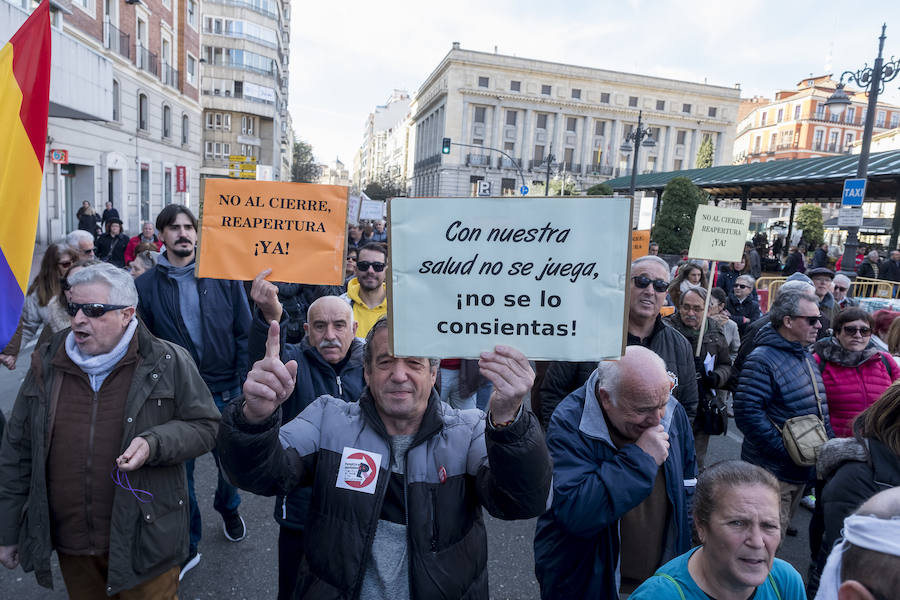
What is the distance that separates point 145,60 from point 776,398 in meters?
28.5

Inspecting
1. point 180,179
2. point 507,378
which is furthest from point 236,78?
point 507,378

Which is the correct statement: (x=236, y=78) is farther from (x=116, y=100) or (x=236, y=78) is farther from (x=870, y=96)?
(x=870, y=96)

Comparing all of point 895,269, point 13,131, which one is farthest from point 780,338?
point 895,269

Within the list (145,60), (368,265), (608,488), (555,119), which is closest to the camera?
(608,488)

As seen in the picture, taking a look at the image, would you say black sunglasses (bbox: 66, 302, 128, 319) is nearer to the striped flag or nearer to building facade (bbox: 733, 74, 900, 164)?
the striped flag

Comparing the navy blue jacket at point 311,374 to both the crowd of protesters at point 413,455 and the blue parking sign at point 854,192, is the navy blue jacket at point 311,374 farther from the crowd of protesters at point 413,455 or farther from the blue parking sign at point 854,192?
the blue parking sign at point 854,192

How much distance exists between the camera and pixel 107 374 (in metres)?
2.45

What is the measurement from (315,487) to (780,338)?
2858 mm

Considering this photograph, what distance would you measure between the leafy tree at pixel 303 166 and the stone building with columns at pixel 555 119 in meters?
15.9

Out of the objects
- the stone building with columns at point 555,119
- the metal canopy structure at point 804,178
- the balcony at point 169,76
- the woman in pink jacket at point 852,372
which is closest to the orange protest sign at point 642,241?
the woman in pink jacket at point 852,372

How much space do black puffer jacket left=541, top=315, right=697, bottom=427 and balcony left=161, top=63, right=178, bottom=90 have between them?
30198mm

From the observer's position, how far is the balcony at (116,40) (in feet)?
70.2

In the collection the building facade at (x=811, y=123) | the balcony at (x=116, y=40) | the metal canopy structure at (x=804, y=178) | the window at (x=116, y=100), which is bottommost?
the metal canopy structure at (x=804, y=178)

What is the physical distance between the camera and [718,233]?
5.88 metres
